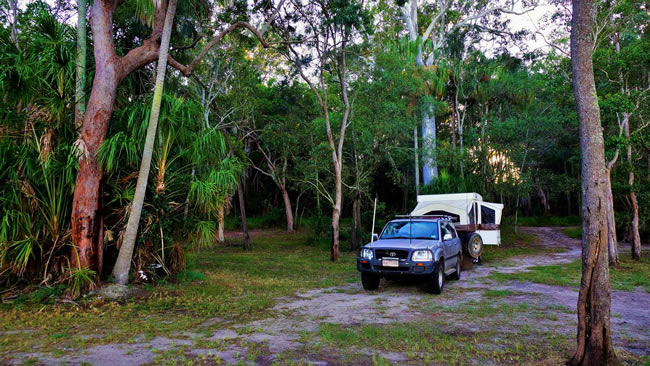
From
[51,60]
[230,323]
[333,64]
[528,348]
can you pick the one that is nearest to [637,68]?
[333,64]

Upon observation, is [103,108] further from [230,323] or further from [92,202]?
[230,323]

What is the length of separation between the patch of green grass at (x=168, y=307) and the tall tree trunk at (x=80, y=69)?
4.00 metres

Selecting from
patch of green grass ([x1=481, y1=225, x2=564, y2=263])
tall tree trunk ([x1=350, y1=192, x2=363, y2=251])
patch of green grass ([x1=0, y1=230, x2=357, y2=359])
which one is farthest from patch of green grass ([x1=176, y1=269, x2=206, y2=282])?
patch of green grass ([x1=481, y1=225, x2=564, y2=263])

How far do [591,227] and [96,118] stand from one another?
936cm

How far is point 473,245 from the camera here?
44.6 ft

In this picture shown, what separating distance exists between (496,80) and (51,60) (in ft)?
83.6

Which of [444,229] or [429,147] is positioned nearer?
[444,229]

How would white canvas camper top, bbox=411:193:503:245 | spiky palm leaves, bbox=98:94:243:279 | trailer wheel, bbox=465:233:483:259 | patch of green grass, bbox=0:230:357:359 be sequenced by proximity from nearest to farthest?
patch of green grass, bbox=0:230:357:359
spiky palm leaves, bbox=98:94:243:279
trailer wheel, bbox=465:233:483:259
white canvas camper top, bbox=411:193:503:245

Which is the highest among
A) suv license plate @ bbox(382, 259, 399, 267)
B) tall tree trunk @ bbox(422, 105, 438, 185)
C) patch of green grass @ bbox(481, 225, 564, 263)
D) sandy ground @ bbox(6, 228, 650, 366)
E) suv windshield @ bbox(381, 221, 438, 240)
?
tall tree trunk @ bbox(422, 105, 438, 185)

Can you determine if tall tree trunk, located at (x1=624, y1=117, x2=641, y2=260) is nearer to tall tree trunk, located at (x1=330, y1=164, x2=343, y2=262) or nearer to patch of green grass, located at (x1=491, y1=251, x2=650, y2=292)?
patch of green grass, located at (x1=491, y1=251, x2=650, y2=292)

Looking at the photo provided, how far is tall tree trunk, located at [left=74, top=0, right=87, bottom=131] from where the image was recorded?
9.75 m

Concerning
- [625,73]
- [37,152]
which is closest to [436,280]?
[37,152]

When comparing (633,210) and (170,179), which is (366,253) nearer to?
(170,179)

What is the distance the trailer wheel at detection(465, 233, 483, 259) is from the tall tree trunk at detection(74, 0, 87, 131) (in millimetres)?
11071
